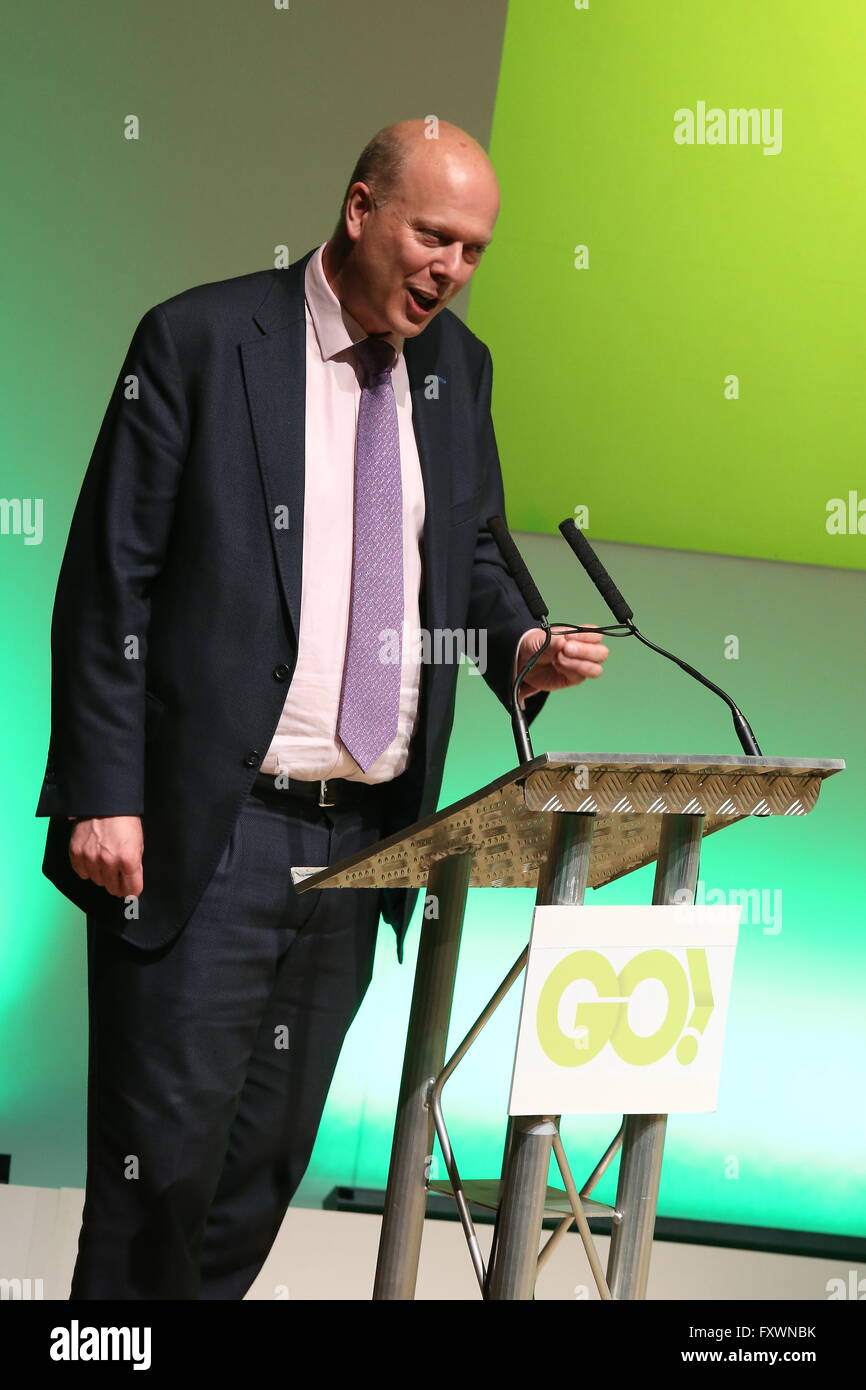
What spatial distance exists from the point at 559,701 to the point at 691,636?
33cm

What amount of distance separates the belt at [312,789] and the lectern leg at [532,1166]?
0.49 metres

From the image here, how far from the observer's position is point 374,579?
1.82 m

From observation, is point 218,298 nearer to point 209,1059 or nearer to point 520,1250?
point 209,1059

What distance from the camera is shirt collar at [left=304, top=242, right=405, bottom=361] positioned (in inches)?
74.0

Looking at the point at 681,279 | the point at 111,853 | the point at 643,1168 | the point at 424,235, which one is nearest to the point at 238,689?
the point at 111,853

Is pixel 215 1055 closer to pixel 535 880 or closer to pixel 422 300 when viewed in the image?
pixel 535 880

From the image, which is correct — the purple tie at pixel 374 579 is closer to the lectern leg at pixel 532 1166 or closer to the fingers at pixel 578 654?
the fingers at pixel 578 654

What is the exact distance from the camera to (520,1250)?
1.37 m

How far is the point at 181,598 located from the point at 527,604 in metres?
0.45

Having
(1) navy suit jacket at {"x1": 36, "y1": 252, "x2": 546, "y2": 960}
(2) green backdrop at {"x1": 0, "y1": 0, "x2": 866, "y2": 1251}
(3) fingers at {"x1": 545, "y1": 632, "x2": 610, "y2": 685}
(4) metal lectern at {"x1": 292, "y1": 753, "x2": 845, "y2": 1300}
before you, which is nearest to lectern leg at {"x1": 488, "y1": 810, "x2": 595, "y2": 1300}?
(4) metal lectern at {"x1": 292, "y1": 753, "x2": 845, "y2": 1300}

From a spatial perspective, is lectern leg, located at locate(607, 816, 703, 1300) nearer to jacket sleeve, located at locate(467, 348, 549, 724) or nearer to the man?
the man

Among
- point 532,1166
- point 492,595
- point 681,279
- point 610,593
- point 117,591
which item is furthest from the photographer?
point 681,279

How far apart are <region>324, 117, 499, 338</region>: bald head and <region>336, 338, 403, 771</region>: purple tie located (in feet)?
0.28

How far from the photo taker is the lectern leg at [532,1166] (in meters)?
1.37
